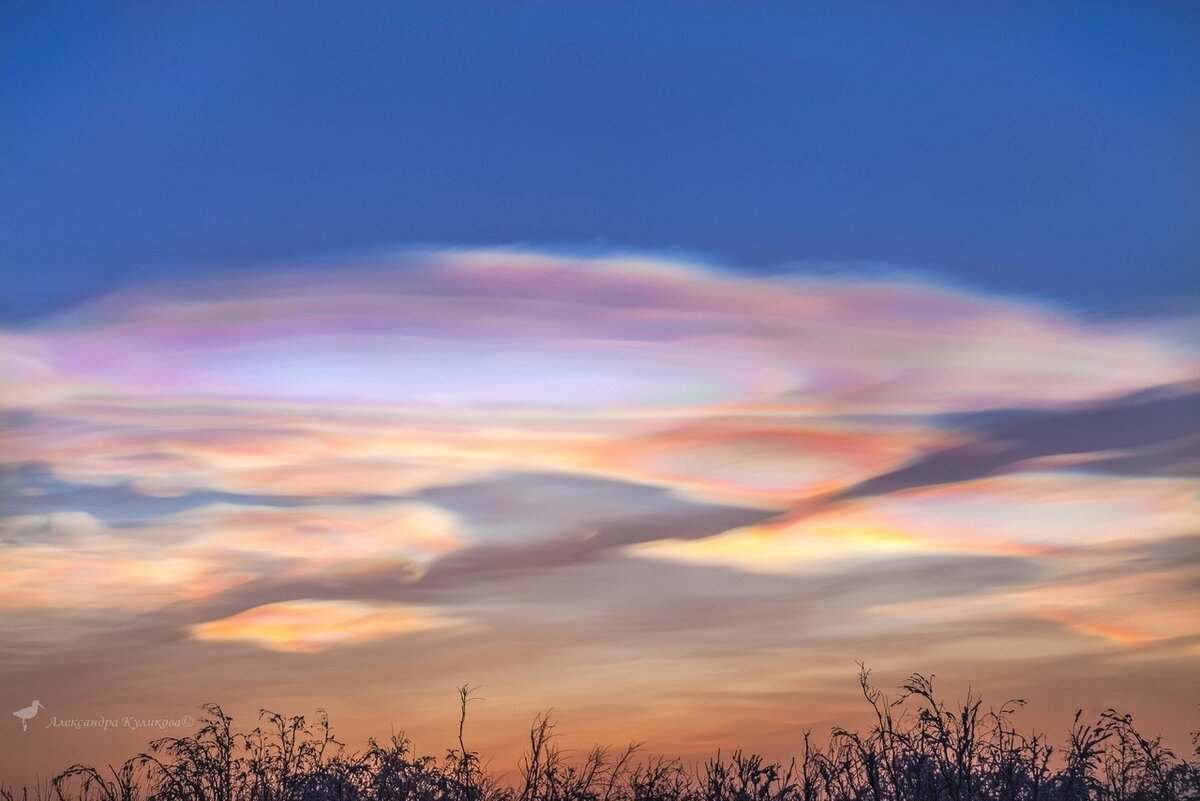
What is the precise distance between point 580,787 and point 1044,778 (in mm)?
11167

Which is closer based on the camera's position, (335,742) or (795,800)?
(795,800)

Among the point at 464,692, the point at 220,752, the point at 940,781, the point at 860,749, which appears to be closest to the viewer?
the point at 464,692

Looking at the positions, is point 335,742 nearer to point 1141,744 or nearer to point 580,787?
point 580,787

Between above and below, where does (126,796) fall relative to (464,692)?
below

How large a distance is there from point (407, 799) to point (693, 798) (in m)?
7.23

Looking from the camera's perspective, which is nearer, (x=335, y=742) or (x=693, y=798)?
(x=693, y=798)

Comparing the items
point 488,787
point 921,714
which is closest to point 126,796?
point 488,787

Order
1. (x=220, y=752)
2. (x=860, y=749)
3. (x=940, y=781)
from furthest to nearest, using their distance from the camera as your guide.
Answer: (x=940, y=781)
(x=220, y=752)
(x=860, y=749)

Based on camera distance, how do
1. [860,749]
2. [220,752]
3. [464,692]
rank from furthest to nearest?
[220,752] < [860,749] < [464,692]

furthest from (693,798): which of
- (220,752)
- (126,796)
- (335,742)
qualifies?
(126,796)

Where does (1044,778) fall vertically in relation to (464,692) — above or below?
below

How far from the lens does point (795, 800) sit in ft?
96.0

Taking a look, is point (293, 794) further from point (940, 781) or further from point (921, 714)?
point (940, 781)

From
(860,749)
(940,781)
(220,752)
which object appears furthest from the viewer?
(940,781)
